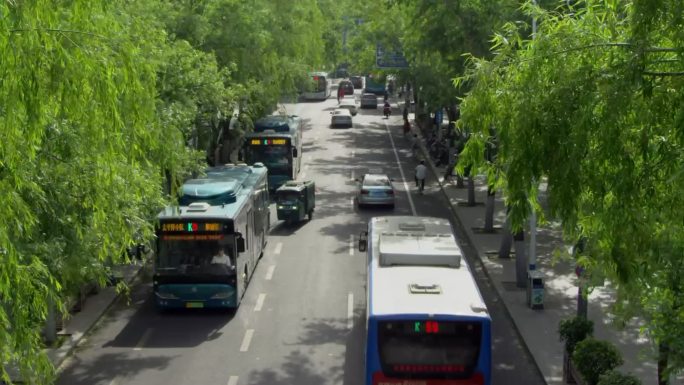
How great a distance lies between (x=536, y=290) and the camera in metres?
23.9

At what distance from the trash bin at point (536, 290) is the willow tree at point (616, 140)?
39.7 feet

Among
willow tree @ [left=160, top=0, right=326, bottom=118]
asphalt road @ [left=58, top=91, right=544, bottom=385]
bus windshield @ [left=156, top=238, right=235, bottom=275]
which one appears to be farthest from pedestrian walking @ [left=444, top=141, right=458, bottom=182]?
bus windshield @ [left=156, top=238, right=235, bottom=275]

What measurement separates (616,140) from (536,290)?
1410cm

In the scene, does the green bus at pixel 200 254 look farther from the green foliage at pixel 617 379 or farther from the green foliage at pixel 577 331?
the green foliage at pixel 617 379

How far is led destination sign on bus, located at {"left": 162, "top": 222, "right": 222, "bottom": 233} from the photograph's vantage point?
22469 mm

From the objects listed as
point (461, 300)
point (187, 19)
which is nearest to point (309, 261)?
point (187, 19)

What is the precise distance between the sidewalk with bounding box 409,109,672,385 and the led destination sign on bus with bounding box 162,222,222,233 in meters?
7.45

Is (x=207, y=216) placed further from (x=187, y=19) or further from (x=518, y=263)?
(x=187, y=19)

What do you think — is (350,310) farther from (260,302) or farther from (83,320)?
(83,320)

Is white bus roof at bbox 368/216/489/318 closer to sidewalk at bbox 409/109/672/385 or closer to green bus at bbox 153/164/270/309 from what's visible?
sidewalk at bbox 409/109/672/385

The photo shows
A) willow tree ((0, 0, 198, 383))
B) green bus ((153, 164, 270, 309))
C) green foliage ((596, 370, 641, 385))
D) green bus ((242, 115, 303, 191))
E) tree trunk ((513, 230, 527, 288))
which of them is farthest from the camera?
green bus ((242, 115, 303, 191))

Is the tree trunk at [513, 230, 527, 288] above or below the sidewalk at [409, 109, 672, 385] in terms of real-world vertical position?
above

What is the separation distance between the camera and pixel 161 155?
53.0 feet

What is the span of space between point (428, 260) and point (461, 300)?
2244 millimetres
